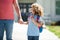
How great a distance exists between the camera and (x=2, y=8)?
6289 millimetres

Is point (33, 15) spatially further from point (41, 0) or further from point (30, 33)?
point (41, 0)

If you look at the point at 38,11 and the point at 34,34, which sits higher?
the point at 38,11

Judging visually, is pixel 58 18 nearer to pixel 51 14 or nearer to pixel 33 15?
pixel 51 14

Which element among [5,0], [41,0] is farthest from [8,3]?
[41,0]

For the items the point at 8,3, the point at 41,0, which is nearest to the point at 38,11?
the point at 8,3

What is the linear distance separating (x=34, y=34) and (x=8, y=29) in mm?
666

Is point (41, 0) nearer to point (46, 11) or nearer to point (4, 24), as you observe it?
point (46, 11)

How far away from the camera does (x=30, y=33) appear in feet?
21.8

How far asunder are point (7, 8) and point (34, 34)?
2.90 feet

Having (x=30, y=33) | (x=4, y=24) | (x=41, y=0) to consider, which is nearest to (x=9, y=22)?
(x=4, y=24)

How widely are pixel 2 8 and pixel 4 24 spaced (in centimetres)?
34

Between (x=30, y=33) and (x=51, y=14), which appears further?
(x=51, y=14)

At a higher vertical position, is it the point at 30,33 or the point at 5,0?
the point at 5,0

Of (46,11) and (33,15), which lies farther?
(46,11)
